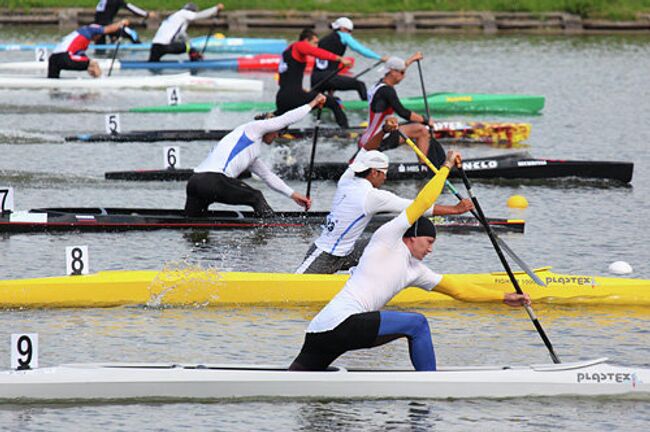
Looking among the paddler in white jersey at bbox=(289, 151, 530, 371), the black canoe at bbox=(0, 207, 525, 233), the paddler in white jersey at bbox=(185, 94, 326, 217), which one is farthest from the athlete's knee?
the black canoe at bbox=(0, 207, 525, 233)

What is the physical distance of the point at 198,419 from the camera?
438 inches

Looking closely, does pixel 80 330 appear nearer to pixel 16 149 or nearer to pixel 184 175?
pixel 184 175

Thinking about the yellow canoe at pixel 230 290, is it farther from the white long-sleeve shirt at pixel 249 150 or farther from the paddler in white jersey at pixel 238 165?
the white long-sleeve shirt at pixel 249 150

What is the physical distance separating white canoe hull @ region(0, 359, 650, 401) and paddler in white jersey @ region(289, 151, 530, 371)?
0.22 metres

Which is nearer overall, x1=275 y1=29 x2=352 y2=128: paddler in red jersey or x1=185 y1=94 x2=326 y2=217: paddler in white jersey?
x1=185 y1=94 x2=326 y2=217: paddler in white jersey

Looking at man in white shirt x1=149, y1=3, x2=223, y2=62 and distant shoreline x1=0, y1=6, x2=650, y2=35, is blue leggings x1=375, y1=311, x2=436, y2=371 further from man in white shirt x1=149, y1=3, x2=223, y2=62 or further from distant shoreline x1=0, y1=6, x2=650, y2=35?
distant shoreline x1=0, y1=6, x2=650, y2=35

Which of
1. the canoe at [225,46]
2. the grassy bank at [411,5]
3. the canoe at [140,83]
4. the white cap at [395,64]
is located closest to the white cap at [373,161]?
the white cap at [395,64]

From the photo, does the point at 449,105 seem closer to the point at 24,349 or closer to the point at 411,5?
the point at 411,5

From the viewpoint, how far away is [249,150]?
1720cm

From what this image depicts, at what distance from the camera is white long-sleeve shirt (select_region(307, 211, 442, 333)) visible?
11.0 m

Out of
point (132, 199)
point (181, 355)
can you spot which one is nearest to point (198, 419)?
point (181, 355)

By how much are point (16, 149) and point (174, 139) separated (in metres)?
2.81

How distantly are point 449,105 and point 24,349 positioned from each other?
1874 centimetres

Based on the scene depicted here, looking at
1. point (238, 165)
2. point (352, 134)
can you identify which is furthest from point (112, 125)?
point (238, 165)
